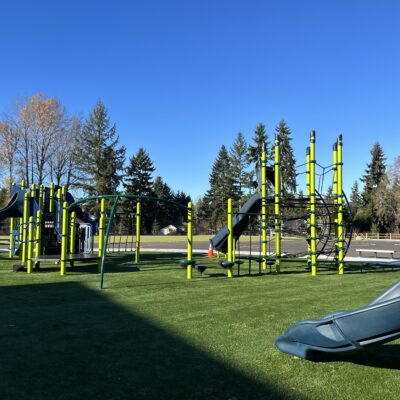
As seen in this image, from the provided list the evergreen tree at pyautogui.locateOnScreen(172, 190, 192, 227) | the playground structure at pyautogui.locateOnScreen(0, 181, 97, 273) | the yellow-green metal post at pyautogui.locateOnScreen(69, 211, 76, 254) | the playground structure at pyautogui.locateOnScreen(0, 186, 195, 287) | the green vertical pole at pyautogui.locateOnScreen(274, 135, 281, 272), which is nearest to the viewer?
the playground structure at pyautogui.locateOnScreen(0, 186, 195, 287)

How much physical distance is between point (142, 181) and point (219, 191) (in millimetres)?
14703

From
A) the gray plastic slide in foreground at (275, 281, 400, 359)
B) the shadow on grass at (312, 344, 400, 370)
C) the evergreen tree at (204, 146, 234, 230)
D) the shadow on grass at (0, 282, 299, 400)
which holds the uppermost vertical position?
the evergreen tree at (204, 146, 234, 230)

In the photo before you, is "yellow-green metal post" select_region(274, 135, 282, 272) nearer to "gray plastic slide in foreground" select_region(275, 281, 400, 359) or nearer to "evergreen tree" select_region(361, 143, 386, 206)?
"gray plastic slide in foreground" select_region(275, 281, 400, 359)

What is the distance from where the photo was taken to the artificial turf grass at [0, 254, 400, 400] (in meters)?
3.73

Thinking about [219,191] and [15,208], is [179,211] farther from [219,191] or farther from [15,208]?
[15,208]

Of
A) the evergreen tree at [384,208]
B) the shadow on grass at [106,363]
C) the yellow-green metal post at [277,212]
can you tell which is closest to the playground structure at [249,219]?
the yellow-green metal post at [277,212]

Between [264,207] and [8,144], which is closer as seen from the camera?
[264,207]

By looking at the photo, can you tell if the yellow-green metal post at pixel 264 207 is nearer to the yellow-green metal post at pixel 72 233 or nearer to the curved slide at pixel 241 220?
the curved slide at pixel 241 220

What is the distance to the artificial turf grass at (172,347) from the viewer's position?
3730mm

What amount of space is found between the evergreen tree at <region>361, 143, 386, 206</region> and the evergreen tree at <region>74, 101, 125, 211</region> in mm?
40947

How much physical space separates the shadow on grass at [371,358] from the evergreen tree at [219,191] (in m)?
63.7

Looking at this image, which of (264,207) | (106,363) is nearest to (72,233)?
(264,207)

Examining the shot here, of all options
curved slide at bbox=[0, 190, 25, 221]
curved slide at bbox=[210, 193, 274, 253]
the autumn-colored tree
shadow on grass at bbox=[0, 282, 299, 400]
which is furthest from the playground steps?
the autumn-colored tree

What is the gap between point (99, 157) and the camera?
5844cm
